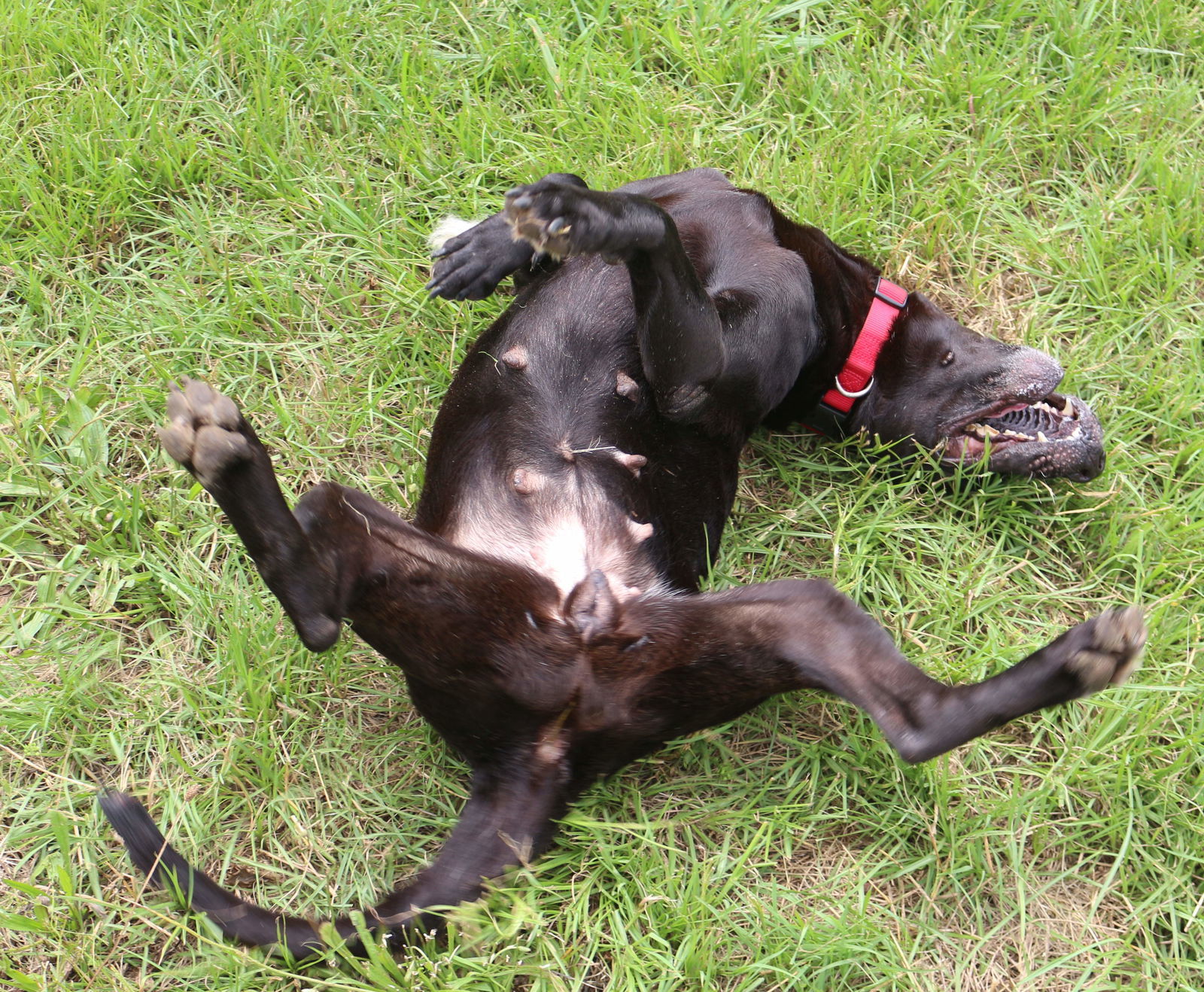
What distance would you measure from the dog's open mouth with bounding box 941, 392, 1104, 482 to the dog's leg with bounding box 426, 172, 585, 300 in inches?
56.5

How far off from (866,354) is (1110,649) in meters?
1.19

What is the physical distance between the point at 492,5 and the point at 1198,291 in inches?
105

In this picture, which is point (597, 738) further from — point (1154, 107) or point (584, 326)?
point (1154, 107)

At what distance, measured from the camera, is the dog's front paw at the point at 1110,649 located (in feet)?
7.94

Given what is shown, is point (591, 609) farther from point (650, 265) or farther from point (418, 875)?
point (650, 265)

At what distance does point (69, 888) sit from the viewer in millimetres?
2549

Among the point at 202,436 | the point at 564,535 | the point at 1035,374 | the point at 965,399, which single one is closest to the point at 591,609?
the point at 564,535

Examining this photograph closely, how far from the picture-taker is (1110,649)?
2430 millimetres

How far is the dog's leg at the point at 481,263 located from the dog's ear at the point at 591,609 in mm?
1031

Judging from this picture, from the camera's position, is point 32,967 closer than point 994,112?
Yes

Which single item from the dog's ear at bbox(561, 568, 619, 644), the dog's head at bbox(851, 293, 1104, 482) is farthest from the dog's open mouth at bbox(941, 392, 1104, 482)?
the dog's ear at bbox(561, 568, 619, 644)

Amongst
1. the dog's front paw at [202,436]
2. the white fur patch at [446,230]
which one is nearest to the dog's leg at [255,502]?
the dog's front paw at [202,436]

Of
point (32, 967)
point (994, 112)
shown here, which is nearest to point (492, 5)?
point (994, 112)

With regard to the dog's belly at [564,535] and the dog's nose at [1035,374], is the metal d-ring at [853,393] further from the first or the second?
the dog's belly at [564,535]
